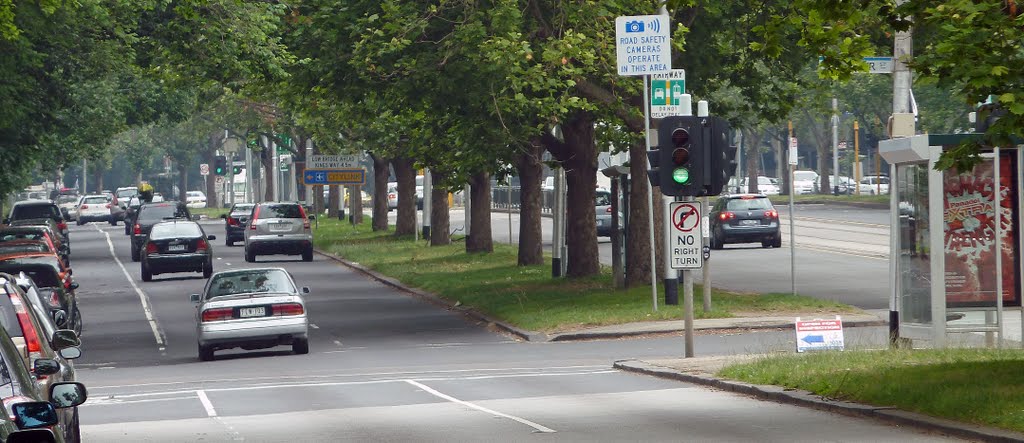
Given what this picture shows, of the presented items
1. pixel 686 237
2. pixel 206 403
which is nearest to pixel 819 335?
pixel 686 237

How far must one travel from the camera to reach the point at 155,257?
4306cm

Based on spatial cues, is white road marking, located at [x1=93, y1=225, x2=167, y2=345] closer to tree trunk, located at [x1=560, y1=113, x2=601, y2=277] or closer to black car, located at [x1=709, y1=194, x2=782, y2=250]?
tree trunk, located at [x1=560, y1=113, x2=601, y2=277]

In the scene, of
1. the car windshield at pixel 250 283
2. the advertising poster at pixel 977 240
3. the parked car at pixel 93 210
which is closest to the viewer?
the advertising poster at pixel 977 240

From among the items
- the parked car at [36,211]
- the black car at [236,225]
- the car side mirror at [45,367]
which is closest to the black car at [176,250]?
the black car at [236,225]

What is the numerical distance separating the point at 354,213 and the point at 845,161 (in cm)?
5096

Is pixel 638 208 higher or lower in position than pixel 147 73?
lower

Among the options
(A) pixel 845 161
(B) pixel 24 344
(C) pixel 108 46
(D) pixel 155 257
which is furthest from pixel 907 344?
(A) pixel 845 161

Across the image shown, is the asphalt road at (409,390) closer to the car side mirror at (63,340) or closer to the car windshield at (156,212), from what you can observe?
the car side mirror at (63,340)

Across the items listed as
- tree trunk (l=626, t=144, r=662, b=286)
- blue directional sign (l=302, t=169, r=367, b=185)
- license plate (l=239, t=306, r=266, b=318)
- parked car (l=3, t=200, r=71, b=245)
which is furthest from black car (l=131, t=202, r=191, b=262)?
license plate (l=239, t=306, r=266, b=318)

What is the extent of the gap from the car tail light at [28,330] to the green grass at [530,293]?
47.1ft

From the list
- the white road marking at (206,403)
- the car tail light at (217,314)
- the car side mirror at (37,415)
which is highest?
the car side mirror at (37,415)

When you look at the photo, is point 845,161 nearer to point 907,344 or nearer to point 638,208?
point 638,208

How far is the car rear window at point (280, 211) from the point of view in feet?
162

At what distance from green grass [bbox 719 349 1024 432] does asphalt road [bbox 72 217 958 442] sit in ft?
1.54
